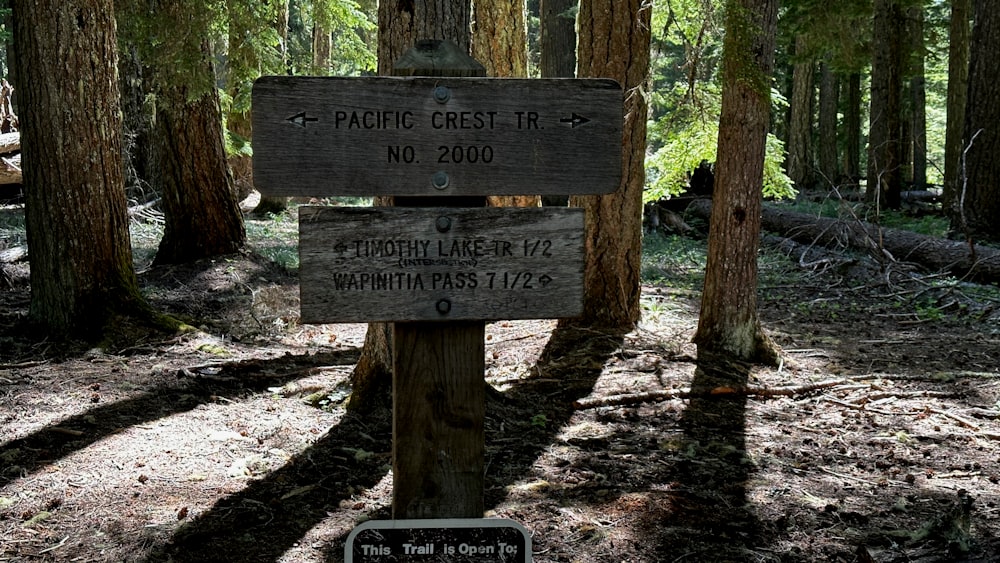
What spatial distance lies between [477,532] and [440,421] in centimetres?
47

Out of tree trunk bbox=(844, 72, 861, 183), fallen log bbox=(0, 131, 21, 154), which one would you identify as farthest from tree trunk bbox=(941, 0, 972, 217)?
fallen log bbox=(0, 131, 21, 154)

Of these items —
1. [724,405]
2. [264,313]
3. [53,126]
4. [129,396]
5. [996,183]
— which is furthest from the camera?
[996,183]

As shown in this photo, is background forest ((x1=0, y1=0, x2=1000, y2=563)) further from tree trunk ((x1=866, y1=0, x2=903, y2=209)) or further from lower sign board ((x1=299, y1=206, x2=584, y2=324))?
tree trunk ((x1=866, y1=0, x2=903, y2=209))

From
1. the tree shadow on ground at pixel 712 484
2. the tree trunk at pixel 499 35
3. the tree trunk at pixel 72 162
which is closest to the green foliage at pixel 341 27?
the tree trunk at pixel 499 35

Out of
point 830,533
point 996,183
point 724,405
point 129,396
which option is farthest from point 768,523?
point 996,183

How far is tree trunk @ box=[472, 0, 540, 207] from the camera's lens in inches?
409

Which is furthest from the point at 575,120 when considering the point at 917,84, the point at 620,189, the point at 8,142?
the point at 917,84

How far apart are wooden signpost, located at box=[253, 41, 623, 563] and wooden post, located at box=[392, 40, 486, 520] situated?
0.32 ft

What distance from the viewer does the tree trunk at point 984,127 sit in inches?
489

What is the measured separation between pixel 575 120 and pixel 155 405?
155 inches

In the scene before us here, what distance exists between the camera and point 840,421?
18.7 feet

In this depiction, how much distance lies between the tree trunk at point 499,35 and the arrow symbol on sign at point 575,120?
7.64 meters

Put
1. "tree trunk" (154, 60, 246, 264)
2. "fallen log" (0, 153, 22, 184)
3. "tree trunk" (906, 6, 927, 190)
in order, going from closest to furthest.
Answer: "tree trunk" (154, 60, 246, 264) → "fallen log" (0, 153, 22, 184) → "tree trunk" (906, 6, 927, 190)

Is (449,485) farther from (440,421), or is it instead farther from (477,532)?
(477,532)
